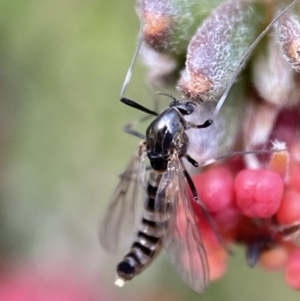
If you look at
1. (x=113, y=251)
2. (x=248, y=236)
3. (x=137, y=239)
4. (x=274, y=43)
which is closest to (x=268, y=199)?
(x=248, y=236)

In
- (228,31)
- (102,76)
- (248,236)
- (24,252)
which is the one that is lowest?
(24,252)

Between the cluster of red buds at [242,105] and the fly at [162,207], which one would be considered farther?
the fly at [162,207]

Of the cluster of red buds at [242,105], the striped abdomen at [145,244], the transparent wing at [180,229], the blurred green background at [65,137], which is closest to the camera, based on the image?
the cluster of red buds at [242,105]

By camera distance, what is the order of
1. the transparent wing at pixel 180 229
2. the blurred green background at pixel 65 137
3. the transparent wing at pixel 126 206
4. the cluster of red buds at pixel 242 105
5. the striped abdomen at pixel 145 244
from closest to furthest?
1. the cluster of red buds at pixel 242 105
2. the transparent wing at pixel 180 229
3. the striped abdomen at pixel 145 244
4. the transparent wing at pixel 126 206
5. the blurred green background at pixel 65 137

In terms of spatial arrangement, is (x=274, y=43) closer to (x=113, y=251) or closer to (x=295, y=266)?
(x=295, y=266)

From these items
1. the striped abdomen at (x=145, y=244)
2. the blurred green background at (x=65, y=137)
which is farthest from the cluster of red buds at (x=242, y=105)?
the blurred green background at (x=65, y=137)

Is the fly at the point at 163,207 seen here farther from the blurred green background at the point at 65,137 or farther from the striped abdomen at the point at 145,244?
the blurred green background at the point at 65,137

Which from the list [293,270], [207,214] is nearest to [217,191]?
[207,214]
